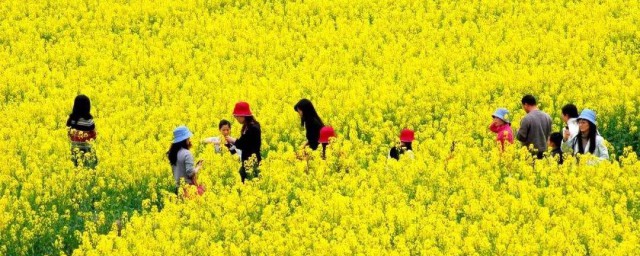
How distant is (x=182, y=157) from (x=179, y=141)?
0.20 m

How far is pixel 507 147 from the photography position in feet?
50.0

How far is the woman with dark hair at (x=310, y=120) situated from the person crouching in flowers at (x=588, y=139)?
3365 millimetres

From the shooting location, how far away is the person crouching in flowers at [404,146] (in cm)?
1569

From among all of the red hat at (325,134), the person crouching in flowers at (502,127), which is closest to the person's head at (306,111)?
the red hat at (325,134)

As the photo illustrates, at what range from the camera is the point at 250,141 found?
15336 mm

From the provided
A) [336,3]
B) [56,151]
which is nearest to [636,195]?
[56,151]

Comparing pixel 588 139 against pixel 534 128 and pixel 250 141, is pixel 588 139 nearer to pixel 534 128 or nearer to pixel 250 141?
pixel 534 128

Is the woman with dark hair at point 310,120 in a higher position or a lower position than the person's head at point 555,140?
higher

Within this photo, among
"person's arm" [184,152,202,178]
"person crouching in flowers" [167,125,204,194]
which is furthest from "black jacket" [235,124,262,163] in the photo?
"person's arm" [184,152,202,178]

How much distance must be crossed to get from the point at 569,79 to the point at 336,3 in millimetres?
8993

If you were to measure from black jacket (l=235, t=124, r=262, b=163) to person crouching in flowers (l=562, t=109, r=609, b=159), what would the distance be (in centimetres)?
409

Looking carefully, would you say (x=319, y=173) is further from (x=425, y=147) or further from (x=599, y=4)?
(x=599, y=4)

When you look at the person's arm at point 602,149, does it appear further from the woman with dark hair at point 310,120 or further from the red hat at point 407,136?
the woman with dark hair at point 310,120

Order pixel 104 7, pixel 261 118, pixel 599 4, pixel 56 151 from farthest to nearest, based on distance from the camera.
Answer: pixel 104 7, pixel 599 4, pixel 261 118, pixel 56 151
